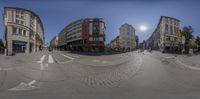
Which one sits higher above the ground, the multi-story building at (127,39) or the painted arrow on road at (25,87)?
the multi-story building at (127,39)

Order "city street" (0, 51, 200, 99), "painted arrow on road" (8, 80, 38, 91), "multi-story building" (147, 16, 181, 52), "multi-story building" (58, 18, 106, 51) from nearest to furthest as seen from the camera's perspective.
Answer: "multi-story building" (58, 18, 106, 51)
"multi-story building" (147, 16, 181, 52)
"city street" (0, 51, 200, 99)
"painted arrow on road" (8, 80, 38, 91)

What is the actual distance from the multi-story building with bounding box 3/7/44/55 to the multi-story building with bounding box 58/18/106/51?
332mm

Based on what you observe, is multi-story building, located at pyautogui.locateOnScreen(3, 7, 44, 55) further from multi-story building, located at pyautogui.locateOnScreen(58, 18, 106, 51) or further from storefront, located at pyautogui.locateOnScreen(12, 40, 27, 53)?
multi-story building, located at pyautogui.locateOnScreen(58, 18, 106, 51)

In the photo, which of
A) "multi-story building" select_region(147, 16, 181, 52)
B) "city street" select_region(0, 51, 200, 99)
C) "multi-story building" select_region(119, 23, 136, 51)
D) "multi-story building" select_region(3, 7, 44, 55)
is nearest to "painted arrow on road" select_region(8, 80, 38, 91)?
"city street" select_region(0, 51, 200, 99)

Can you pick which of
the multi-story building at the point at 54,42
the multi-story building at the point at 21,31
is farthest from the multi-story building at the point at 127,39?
the multi-story building at the point at 21,31

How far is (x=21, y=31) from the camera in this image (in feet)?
5.90

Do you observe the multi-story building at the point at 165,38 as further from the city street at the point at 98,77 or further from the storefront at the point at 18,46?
the storefront at the point at 18,46

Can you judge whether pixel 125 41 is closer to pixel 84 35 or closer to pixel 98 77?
pixel 84 35

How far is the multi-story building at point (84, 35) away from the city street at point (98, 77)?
0.70ft

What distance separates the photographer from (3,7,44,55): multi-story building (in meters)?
1.77

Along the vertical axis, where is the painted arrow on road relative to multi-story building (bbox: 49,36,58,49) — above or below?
below

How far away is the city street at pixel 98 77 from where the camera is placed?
2070 mm

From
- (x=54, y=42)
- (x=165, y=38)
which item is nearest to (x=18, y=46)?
(x=54, y=42)

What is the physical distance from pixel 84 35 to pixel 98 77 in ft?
2.63
